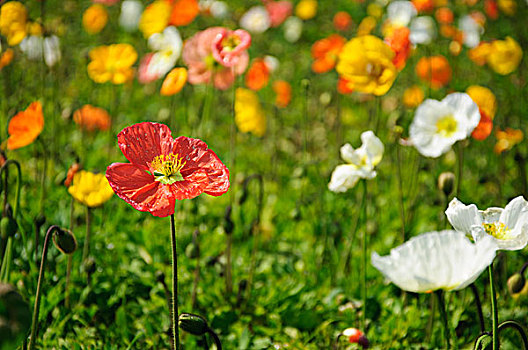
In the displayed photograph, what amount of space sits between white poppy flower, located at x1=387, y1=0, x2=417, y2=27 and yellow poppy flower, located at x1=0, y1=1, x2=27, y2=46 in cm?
188

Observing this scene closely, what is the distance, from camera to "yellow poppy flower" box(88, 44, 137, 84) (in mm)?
2406

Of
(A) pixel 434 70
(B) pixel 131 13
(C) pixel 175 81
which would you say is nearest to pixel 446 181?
(C) pixel 175 81

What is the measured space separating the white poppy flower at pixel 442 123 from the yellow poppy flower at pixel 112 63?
123 cm

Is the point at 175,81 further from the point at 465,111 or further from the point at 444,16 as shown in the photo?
the point at 444,16

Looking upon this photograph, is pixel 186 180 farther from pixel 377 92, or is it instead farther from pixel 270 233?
pixel 270 233

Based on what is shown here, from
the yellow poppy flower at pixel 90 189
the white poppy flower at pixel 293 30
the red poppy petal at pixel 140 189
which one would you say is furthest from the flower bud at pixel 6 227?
the white poppy flower at pixel 293 30

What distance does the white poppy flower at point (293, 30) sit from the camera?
5184mm

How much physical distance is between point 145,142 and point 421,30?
2.09 m

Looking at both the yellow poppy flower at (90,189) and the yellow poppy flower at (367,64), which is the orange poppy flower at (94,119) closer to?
the yellow poppy flower at (90,189)

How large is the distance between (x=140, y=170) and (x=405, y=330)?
104 centimetres

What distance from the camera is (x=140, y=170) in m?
1.22

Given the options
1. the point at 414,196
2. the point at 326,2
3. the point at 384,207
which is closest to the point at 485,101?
the point at 414,196

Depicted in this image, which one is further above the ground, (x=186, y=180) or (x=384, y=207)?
(x=186, y=180)

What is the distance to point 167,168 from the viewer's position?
4.04ft
